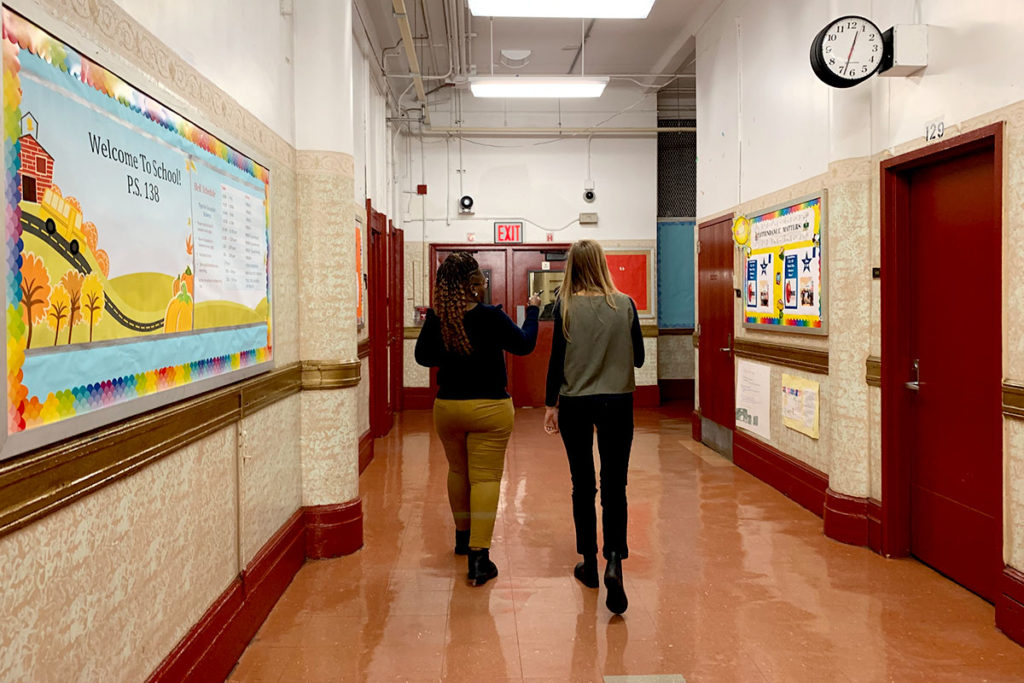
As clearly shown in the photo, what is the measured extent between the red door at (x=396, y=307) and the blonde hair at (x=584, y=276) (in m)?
4.99

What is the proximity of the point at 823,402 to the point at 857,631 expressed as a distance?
1.85 metres

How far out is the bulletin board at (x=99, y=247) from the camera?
1498 mm

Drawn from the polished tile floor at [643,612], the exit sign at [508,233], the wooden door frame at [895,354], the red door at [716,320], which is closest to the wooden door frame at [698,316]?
the red door at [716,320]

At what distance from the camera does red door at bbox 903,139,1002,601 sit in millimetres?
3180

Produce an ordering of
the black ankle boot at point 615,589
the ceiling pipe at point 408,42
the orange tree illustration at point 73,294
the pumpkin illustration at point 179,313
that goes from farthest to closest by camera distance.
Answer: the ceiling pipe at point 408,42, the black ankle boot at point 615,589, the pumpkin illustration at point 179,313, the orange tree illustration at point 73,294

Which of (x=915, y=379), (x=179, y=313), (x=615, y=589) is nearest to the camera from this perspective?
(x=179, y=313)

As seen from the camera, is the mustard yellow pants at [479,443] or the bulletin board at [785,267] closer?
the mustard yellow pants at [479,443]

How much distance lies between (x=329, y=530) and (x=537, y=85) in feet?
14.8

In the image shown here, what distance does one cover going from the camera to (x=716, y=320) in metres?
6.41

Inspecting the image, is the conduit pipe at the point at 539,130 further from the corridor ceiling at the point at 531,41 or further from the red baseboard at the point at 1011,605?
the red baseboard at the point at 1011,605

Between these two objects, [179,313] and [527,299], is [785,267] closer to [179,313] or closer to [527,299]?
[179,313]

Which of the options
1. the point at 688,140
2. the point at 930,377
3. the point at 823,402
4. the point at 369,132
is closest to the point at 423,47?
the point at 369,132

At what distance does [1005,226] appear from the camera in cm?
292

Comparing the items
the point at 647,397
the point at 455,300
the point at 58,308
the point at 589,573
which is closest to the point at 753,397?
the point at 589,573
